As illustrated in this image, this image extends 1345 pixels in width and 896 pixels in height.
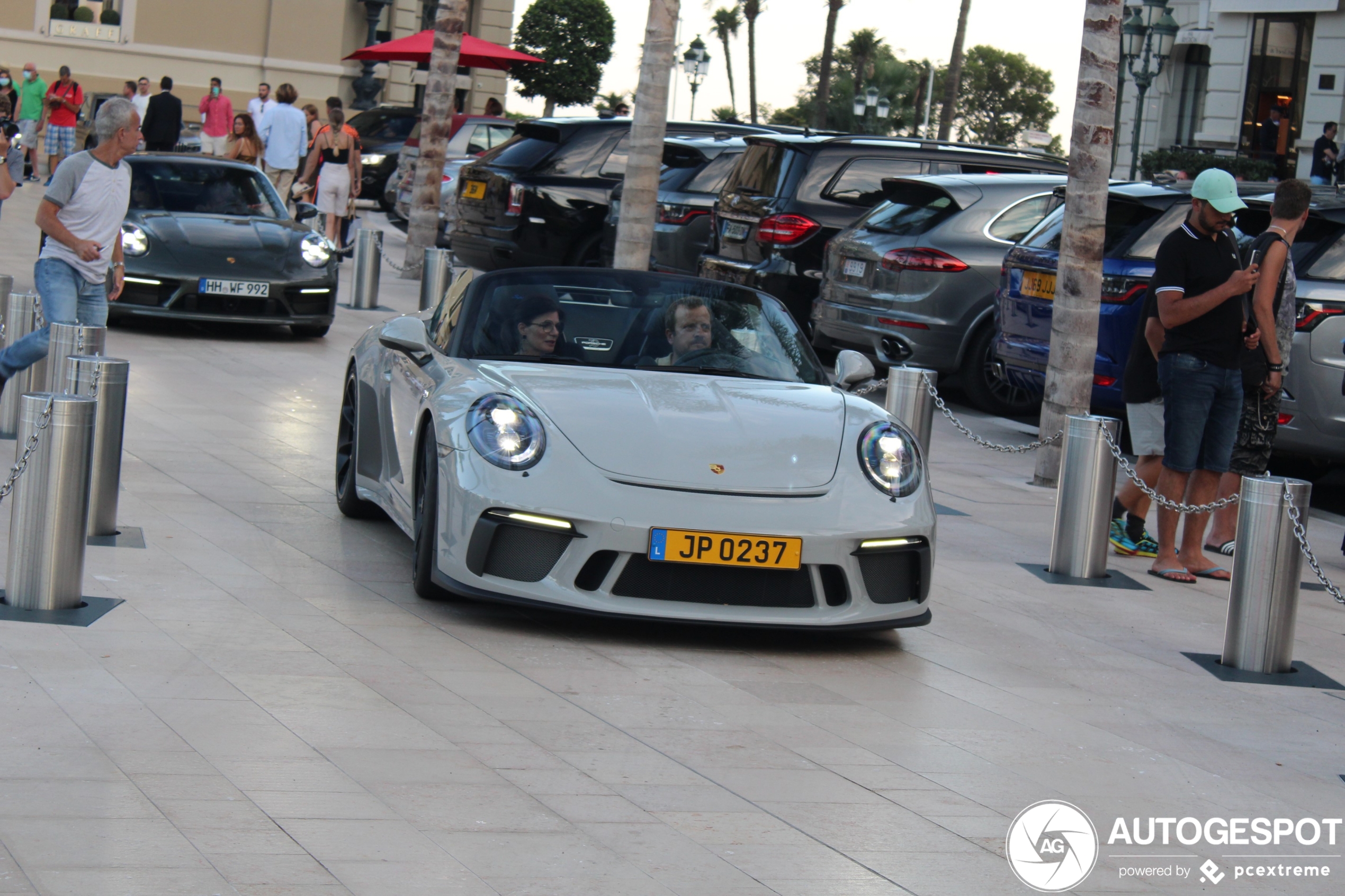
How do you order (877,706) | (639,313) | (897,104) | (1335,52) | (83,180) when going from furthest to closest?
(897,104) < (1335,52) < (83,180) < (639,313) < (877,706)

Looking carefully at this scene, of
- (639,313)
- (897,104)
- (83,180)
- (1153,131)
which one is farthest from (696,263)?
(897,104)

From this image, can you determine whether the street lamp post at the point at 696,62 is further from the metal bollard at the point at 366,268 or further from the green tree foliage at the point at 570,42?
the metal bollard at the point at 366,268

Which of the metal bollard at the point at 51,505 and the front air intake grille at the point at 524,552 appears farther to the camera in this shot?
the front air intake grille at the point at 524,552

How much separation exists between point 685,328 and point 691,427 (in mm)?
925

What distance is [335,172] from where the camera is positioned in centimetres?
2059

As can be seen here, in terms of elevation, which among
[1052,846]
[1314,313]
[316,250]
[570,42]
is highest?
[570,42]

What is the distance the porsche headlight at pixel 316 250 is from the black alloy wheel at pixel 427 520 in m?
8.26

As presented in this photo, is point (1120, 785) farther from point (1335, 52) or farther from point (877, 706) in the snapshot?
point (1335, 52)

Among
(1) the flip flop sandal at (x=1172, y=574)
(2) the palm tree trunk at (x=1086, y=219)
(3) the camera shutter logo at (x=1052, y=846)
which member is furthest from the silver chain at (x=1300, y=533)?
(2) the palm tree trunk at (x=1086, y=219)

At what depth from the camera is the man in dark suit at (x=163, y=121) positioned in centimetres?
2467

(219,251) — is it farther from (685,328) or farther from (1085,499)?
(1085,499)

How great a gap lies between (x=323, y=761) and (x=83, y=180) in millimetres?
5248

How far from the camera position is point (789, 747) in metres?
4.82

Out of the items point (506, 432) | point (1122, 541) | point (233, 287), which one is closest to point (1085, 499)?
point (1122, 541)
